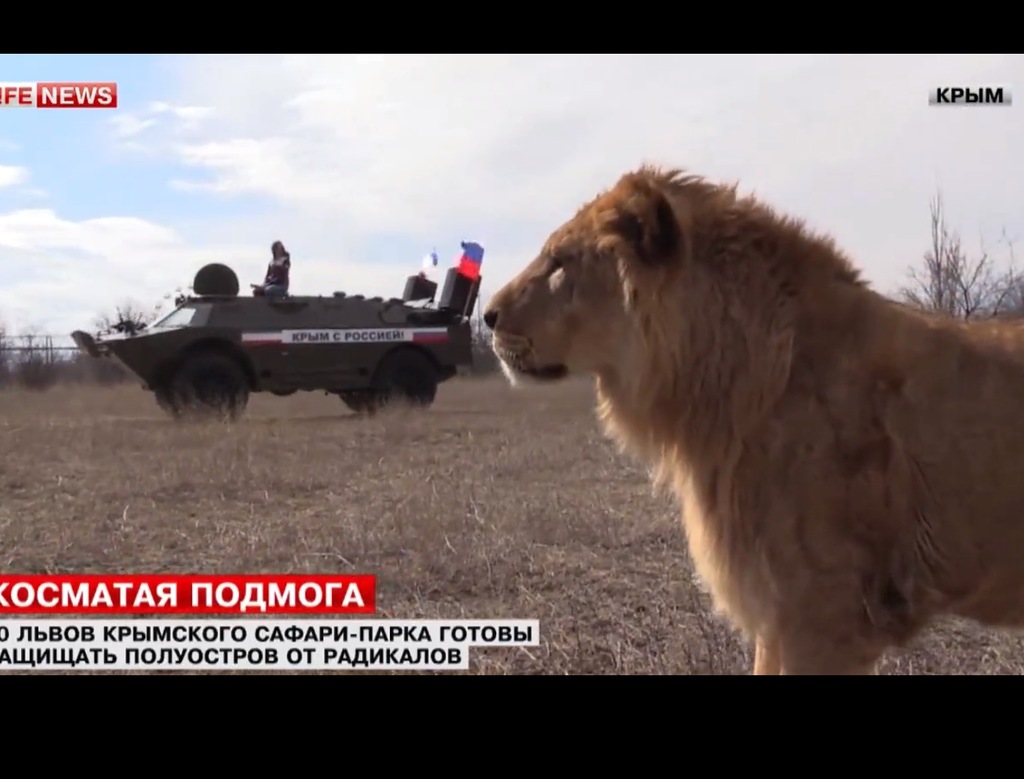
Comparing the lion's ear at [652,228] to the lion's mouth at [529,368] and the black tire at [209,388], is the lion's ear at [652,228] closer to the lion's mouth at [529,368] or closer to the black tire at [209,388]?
the lion's mouth at [529,368]

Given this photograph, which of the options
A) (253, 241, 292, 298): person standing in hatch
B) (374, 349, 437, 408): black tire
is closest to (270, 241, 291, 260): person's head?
(253, 241, 292, 298): person standing in hatch

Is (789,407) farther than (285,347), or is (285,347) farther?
(285,347)

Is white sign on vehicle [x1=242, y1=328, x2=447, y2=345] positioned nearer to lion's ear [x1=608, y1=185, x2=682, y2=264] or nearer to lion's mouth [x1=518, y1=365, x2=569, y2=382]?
lion's mouth [x1=518, y1=365, x2=569, y2=382]

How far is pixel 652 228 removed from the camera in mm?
3400

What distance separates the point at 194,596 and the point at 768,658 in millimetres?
2666

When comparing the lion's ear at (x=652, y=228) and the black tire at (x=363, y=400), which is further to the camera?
the black tire at (x=363, y=400)

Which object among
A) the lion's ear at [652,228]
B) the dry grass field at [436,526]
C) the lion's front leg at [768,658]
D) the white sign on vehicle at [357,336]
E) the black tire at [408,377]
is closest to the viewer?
the lion's front leg at [768,658]

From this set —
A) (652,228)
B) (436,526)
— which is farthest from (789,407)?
(436,526)

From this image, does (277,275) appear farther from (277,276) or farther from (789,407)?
(789,407)

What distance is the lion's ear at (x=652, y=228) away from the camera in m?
3.41

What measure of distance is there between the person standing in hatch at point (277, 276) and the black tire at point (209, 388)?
1391mm

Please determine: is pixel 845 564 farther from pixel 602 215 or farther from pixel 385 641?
pixel 385 641
